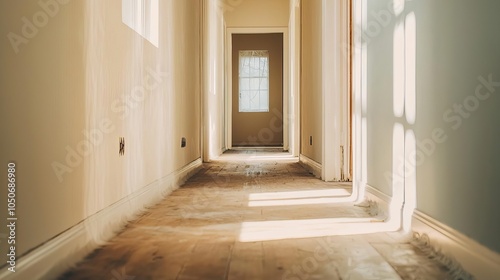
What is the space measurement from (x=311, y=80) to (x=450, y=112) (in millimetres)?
3336

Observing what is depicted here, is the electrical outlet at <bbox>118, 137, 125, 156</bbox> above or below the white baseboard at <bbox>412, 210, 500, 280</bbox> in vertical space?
above

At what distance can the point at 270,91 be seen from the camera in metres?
11.7

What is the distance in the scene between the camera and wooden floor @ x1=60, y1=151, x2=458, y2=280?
1.42 m

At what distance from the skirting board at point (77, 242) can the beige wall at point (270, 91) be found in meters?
9.01

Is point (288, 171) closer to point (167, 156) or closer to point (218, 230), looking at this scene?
point (167, 156)

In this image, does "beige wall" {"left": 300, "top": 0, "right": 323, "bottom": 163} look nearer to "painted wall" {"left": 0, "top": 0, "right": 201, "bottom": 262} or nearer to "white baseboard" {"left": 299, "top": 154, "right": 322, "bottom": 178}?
"white baseboard" {"left": 299, "top": 154, "right": 322, "bottom": 178}

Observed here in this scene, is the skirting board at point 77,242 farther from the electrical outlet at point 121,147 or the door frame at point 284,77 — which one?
the door frame at point 284,77

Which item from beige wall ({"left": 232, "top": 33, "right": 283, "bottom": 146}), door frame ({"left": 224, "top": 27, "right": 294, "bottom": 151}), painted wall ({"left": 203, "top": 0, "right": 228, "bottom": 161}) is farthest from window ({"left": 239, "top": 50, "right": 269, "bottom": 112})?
painted wall ({"left": 203, "top": 0, "right": 228, "bottom": 161})

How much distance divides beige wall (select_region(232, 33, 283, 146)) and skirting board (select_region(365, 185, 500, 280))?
32.4 ft

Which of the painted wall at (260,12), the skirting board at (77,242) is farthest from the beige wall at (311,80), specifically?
the painted wall at (260,12)

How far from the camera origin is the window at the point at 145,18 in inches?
106

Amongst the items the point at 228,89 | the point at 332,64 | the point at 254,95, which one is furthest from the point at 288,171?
the point at 254,95

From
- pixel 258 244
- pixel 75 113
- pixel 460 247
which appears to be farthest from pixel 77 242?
pixel 460 247

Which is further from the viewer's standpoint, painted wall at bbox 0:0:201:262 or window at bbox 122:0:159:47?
window at bbox 122:0:159:47
